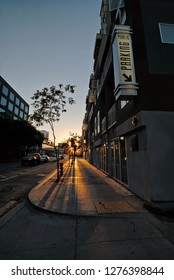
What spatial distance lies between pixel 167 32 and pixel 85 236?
29.0 feet

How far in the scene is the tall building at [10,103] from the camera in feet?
141

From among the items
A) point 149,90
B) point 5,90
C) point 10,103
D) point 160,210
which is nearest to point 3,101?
point 5,90

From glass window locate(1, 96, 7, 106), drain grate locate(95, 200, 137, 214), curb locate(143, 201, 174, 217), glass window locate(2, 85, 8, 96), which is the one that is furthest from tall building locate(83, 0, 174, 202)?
glass window locate(2, 85, 8, 96)

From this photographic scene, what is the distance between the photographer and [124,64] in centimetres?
622

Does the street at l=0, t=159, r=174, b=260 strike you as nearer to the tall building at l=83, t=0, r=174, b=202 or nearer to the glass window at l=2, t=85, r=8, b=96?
the tall building at l=83, t=0, r=174, b=202

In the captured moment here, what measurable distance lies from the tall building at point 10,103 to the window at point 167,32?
3865cm

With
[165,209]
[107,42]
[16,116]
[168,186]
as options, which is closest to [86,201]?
[165,209]

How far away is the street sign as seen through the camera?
5941 millimetres

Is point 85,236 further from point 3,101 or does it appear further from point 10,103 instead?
point 10,103

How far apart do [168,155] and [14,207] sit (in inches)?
243

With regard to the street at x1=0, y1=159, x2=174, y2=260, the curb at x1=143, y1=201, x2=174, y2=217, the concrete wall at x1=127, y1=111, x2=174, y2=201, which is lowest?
the street at x1=0, y1=159, x2=174, y2=260

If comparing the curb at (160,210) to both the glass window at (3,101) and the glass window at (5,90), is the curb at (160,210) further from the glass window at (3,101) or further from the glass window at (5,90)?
the glass window at (5,90)

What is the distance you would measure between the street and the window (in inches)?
290

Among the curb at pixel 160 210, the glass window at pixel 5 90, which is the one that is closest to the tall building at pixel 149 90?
the curb at pixel 160 210
